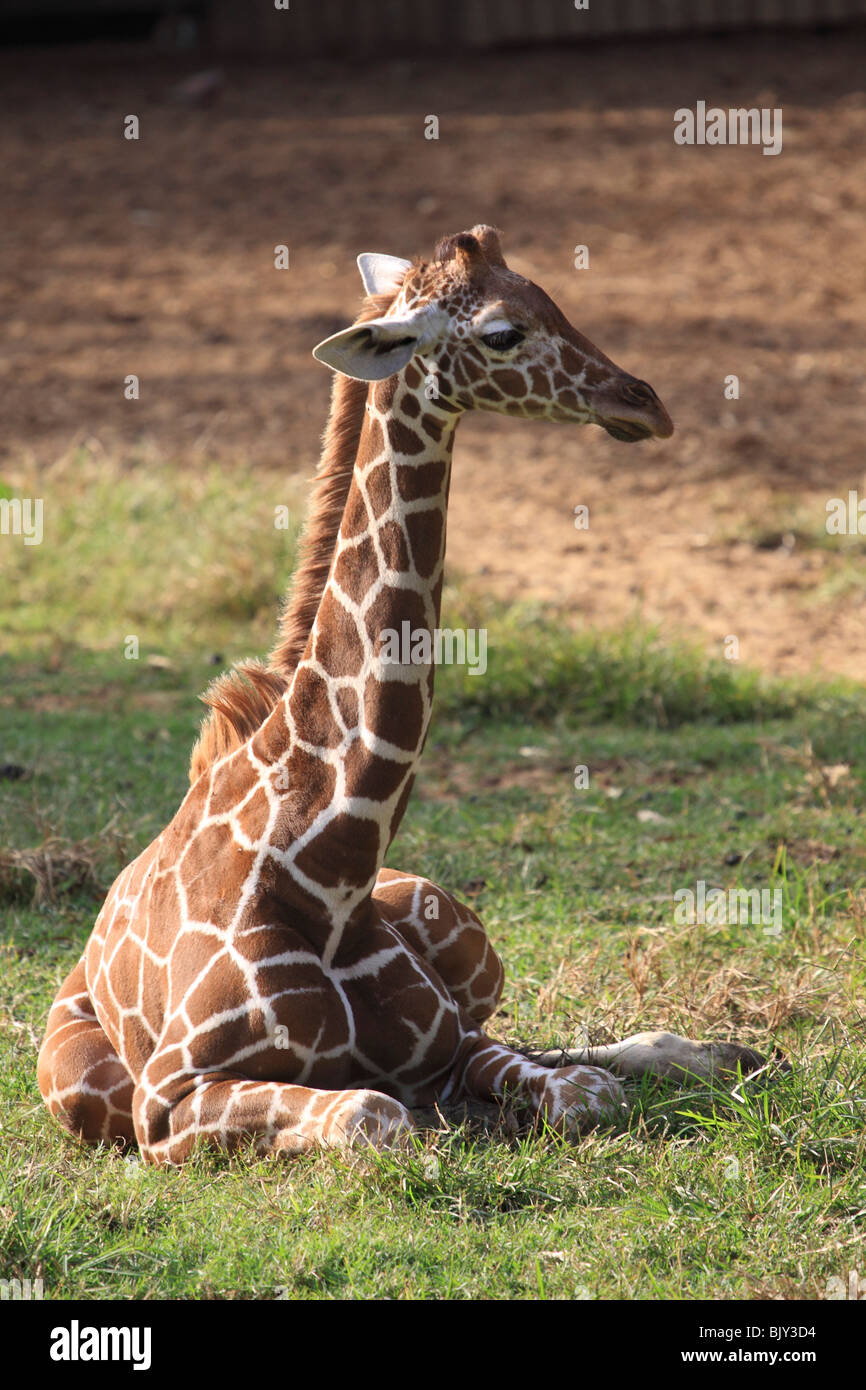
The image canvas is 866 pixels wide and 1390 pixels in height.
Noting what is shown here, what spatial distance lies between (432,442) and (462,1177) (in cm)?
177

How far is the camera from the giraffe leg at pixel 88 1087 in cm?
432

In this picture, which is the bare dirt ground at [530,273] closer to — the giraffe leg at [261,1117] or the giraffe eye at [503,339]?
the giraffe eye at [503,339]

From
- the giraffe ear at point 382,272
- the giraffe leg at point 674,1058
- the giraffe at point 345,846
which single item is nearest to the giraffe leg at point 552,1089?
the giraffe at point 345,846

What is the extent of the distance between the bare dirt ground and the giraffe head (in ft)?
15.3

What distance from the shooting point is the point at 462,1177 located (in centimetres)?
390

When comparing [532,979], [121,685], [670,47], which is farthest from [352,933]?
[670,47]

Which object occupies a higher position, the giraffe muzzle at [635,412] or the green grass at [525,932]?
the giraffe muzzle at [635,412]

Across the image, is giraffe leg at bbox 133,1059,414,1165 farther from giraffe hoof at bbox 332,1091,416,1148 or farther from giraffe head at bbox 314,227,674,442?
giraffe head at bbox 314,227,674,442

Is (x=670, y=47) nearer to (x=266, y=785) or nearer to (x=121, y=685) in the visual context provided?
(x=121, y=685)

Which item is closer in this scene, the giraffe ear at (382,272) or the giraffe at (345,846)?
the giraffe at (345,846)

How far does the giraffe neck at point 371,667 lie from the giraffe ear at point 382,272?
1.19ft

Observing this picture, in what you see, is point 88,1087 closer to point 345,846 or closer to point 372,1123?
point 372,1123

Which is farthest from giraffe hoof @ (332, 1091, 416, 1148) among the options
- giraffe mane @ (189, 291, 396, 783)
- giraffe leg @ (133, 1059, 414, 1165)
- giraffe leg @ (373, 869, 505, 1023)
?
giraffe mane @ (189, 291, 396, 783)

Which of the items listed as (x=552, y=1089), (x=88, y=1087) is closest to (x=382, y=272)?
(x=552, y=1089)
